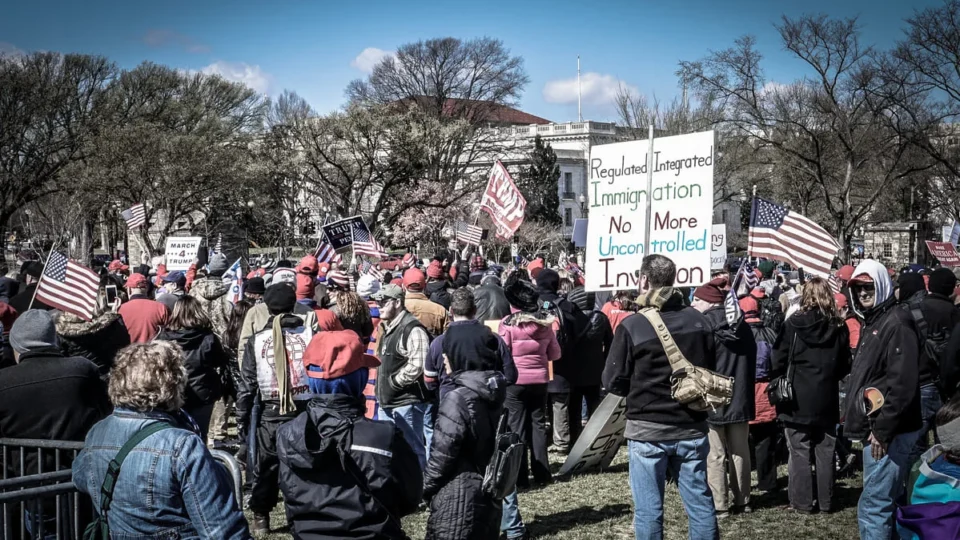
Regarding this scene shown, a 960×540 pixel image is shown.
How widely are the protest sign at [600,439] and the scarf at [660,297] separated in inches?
86.9

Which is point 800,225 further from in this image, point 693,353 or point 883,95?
point 883,95

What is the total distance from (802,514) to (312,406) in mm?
5121

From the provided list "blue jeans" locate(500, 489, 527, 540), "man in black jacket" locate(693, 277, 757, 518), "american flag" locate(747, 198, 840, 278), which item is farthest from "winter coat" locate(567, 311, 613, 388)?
"blue jeans" locate(500, 489, 527, 540)

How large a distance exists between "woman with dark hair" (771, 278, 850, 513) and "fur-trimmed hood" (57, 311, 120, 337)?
559cm

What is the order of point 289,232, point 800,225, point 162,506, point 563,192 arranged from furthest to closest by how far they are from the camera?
point 563,192 → point 289,232 → point 800,225 → point 162,506

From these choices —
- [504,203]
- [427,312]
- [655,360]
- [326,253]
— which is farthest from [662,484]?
[326,253]

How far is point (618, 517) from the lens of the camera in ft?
24.8

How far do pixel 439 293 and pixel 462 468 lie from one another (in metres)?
7.47

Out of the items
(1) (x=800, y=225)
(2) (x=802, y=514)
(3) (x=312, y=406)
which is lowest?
(2) (x=802, y=514)

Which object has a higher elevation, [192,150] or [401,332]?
[192,150]

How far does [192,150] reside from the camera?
1623 inches

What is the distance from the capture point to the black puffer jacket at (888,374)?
5363mm

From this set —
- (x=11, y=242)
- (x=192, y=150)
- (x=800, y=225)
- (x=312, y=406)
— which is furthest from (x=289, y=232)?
(x=312, y=406)

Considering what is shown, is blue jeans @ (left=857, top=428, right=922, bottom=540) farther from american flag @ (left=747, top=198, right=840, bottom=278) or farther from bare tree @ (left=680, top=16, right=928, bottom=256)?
bare tree @ (left=680, top=16, right=928, bottom=256)
